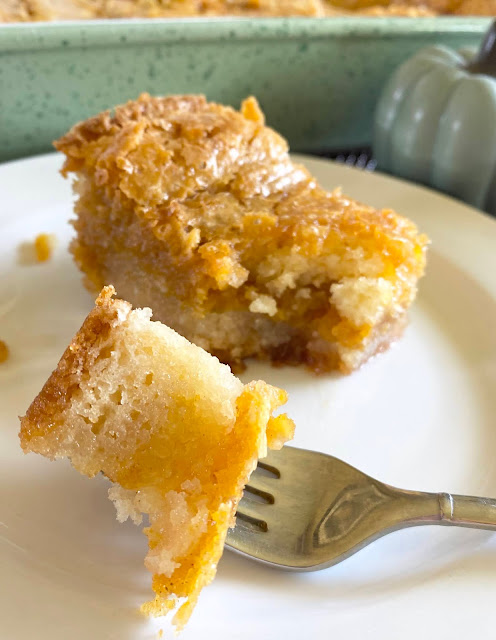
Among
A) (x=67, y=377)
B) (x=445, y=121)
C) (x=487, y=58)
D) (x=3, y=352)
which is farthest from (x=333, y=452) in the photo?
(x=487, y=58)

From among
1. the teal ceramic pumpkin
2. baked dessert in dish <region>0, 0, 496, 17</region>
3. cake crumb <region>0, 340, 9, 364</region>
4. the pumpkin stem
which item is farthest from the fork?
baked dessert in dish <region>0, 0, 496, 17</region>

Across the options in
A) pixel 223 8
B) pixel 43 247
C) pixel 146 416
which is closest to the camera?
pixel 146 416

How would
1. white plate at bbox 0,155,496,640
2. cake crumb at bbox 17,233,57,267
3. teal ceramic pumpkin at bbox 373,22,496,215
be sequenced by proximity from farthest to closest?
teal ceramic pumpkin at bbox 373,22,496,215 < cake crumb at bbox 17,233,57,267 < white plate at bbox 0,155,496,640

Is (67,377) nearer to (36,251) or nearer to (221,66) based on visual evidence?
(36,251)

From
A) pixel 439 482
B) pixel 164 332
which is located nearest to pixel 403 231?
pixel 439 482

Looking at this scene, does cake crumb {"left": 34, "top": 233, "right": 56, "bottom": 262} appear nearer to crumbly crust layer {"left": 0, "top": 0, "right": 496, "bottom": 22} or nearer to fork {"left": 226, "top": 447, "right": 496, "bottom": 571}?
crumbly crust layer {"left": 0, "top": 0, "right": 496, "bottom": 22}

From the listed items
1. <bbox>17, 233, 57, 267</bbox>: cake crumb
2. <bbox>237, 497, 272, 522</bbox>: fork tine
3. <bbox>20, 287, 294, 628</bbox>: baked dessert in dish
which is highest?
<bbox>20, 287, 294, 628</bbox>: baked dessert in dish
